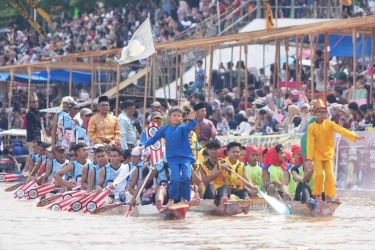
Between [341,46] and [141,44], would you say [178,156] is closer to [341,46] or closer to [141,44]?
[141,44]

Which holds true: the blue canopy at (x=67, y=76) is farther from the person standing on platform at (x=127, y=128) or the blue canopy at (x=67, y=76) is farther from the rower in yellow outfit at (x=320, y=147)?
the rower in yellow outfit at (x=320, y=147)

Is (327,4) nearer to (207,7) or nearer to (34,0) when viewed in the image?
(207,7)

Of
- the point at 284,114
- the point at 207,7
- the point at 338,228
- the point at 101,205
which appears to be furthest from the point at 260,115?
the point at 207,7

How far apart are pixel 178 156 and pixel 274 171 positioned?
6.40ft

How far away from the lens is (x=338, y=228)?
14430 mm

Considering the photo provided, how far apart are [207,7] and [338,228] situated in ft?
76.0

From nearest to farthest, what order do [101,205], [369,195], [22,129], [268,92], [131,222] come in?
[131,222] → [101,205] → [369,195] → [268,92] → [22,129]

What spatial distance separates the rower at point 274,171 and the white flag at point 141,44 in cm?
612

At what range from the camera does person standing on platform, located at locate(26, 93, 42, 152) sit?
24.2 meters

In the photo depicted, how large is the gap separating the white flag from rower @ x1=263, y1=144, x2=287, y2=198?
6116 mm

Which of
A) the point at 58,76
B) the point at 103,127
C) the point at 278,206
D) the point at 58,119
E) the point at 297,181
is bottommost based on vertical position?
the point at 278,206

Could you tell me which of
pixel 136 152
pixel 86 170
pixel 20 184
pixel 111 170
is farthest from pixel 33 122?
pixel 136 152

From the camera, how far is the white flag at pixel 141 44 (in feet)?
76.4

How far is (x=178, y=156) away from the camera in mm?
16188
